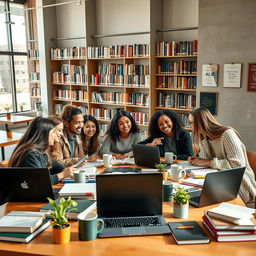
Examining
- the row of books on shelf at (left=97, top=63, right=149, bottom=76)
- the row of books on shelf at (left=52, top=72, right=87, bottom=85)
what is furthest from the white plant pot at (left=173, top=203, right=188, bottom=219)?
the row of books on shelf at (left=52, top=72, right=87, bottom=85)

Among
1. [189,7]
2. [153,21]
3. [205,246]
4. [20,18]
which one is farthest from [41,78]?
[205,246]

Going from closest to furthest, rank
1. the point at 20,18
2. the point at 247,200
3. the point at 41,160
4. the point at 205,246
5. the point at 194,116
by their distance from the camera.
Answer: the point at 205,246 → the point at 41,160 → the point at 247,200 → the point at 194,116 → the point at 20,18

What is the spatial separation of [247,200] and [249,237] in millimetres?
1069

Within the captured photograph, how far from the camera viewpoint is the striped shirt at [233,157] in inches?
96.5

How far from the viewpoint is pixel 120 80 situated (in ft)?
19.8

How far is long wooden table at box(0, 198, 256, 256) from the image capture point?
1.37 metres

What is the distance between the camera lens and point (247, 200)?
246 cm

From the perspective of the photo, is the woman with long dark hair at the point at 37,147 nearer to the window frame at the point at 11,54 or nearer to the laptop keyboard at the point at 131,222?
the laptop keyboard at the point at 131,222

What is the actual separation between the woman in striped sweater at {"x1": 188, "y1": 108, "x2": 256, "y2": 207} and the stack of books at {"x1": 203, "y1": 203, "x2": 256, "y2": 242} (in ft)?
3.15

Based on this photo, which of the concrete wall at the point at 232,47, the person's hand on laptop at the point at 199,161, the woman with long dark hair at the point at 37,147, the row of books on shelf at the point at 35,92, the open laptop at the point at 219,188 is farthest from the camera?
the row of books on shelf at the point at 35,92

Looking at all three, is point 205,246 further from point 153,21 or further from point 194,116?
point 153,21

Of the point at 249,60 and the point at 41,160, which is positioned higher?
the point at 249,60

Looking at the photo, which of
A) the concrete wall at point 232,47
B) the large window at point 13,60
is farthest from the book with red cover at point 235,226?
the large window at point 13,60

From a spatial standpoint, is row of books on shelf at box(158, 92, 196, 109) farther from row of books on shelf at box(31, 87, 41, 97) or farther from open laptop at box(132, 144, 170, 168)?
row of books on shelf at box(31, 87, 41, 97)
